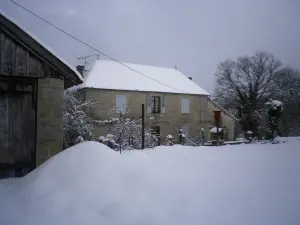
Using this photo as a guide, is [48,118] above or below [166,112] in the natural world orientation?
below

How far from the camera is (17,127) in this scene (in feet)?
17.3

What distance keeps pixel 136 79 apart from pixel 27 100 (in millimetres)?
17557

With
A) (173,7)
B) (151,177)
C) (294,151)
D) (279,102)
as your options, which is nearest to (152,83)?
(279,102)

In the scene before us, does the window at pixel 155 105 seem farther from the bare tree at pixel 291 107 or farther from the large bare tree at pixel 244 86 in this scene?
the bare tree at pixel 291 107

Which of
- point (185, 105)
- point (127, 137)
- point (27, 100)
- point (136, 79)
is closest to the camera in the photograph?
point (27, 100)

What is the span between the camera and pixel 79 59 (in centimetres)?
2383

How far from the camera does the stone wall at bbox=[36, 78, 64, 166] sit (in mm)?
5379

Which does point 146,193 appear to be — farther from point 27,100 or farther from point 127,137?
point 127,137

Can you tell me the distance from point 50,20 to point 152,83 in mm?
15343

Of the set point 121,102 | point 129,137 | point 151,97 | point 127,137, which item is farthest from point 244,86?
point 129,137

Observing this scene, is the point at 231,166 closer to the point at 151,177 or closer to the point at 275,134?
the point at 151,177

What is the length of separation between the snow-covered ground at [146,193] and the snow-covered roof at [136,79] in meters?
15.5

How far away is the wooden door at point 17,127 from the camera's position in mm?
5172

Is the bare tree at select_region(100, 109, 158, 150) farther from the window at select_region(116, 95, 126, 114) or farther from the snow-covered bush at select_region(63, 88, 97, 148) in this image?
the window at select_region(116, 95, 126, 114)
